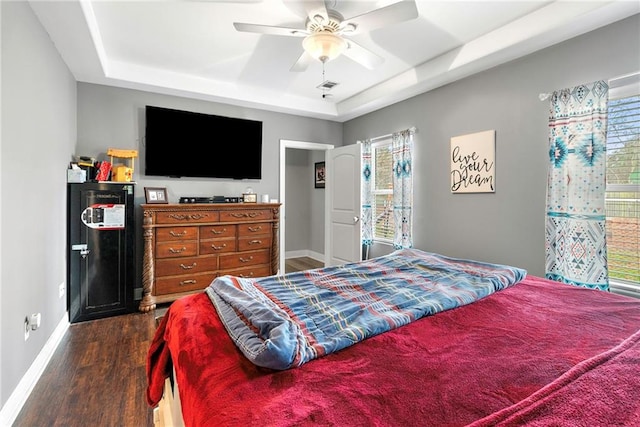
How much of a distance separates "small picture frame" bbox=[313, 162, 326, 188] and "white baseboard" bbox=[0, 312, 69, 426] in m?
4.36

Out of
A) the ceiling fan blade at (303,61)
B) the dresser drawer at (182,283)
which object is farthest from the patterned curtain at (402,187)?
the dresser drawer at (182,283)

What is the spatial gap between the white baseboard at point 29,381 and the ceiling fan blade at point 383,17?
9.44ft

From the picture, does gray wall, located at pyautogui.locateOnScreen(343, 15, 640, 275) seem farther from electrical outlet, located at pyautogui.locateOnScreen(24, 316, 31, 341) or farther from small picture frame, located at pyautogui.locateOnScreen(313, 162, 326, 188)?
electrical outlet, located at pyautogui.locateOnScreen(24, 316, 31, 341)

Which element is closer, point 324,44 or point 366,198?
point 324,44

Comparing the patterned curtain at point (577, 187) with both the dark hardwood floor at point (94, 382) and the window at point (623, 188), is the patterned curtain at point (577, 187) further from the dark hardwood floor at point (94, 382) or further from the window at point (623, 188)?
the dark hardwood floor at point (94, 382)

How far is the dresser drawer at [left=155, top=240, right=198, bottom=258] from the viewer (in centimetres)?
335

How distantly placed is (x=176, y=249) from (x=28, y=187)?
61.2 inches

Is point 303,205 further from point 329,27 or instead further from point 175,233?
point 329,27

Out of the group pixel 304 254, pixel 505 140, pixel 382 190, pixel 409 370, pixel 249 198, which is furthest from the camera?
pixel 304 254

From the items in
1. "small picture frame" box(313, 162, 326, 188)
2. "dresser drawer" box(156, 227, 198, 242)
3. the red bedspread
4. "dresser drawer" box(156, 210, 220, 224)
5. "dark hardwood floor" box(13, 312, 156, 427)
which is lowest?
"dark hardwood floor" box(13, 312, 156, 427)

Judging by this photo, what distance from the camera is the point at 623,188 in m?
2.25

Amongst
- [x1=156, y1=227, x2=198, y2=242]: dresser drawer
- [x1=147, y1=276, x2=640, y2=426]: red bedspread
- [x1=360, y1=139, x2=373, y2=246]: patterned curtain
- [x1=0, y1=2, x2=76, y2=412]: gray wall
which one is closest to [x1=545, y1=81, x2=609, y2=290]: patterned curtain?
[x1=147, y1=276, x2=640, y2=426]: red bedspread

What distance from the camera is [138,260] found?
3.63m

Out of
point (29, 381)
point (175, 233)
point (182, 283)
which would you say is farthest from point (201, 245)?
point (29, 381)
